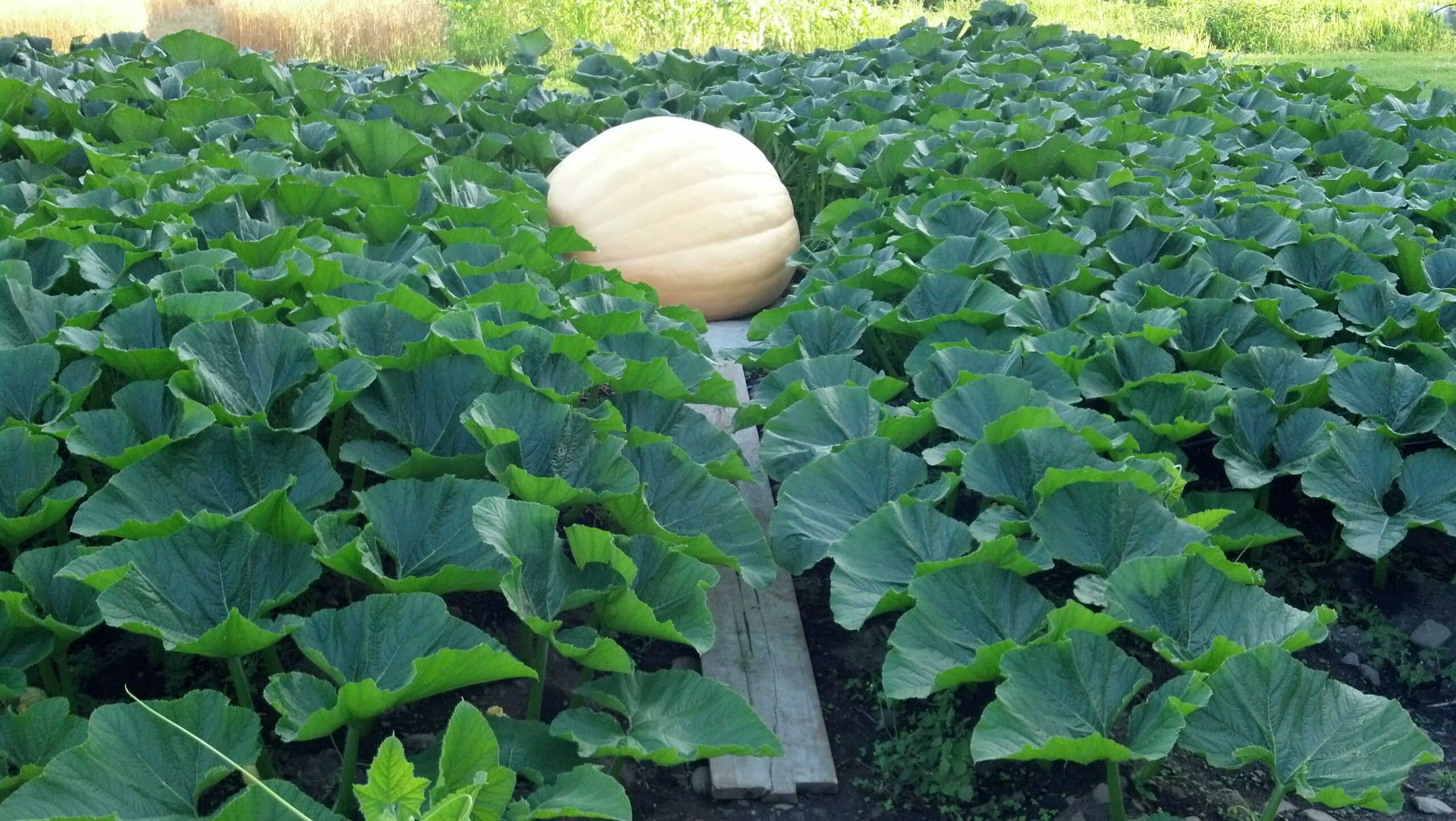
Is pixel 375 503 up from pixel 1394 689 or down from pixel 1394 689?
up

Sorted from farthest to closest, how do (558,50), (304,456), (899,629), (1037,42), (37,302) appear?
(558,50)
(1037,42)
(37,302)
(304,456)
(899,629)

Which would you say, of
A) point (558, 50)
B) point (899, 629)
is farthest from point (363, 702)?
point (558, 50)

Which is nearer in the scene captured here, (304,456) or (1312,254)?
(304,456)

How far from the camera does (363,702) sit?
147 cm

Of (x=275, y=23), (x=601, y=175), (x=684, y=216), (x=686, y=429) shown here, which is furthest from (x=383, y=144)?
(x=275, y=23)

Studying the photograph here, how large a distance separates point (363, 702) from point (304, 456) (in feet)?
1.99

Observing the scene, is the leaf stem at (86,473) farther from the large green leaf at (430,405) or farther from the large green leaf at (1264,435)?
the large green leaf at (1264,435)

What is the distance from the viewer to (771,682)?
2100mm

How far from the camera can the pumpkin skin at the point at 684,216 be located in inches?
148

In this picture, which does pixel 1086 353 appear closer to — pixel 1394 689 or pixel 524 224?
pixel 1394 689

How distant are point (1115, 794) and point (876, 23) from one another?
352 inches

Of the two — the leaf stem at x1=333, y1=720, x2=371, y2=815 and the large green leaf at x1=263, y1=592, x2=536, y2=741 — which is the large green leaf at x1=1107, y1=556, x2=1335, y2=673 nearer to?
the large green leaf at x1=263, y1=592, x2=536, y2=741

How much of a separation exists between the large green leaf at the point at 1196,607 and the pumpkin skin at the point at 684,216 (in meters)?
2.23

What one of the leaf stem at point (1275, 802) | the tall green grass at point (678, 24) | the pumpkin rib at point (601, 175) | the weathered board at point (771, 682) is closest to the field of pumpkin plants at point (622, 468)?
the leaf stem at point (1275, 802)
